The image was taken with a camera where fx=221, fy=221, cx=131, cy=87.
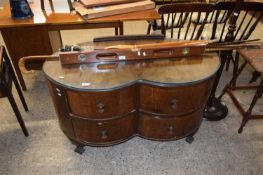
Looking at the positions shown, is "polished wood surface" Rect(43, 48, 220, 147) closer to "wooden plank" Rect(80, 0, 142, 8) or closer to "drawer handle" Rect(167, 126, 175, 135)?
"drawer handle" Rect(167, 126, 175, 135)

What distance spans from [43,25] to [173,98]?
1.21 metres

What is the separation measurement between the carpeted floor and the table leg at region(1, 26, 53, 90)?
0.58 m

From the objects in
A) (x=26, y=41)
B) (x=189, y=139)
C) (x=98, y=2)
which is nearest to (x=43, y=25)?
(x=26, y=41)

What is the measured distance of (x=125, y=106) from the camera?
4.19ft

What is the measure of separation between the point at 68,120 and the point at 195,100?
30.5 inches

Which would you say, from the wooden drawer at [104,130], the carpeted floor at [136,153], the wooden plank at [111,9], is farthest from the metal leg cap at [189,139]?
the wooden plank at [111,9]

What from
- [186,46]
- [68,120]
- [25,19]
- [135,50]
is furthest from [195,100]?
[25,19]

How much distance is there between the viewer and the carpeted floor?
1489 millimetres

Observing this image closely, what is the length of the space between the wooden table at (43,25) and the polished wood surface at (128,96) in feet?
1.86

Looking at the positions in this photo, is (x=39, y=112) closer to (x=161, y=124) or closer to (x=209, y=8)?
(x=161, y=124)

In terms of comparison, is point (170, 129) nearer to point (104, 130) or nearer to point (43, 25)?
point (104, 130)

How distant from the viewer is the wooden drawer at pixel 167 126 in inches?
54.1

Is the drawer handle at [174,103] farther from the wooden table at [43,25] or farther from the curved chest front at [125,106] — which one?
the wooden table at [43,25]

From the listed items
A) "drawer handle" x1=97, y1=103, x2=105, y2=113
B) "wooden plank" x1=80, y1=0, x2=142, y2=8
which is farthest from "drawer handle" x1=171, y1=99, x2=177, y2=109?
"wooden plank" x1=80, y1=0, x2=142, y2=8
